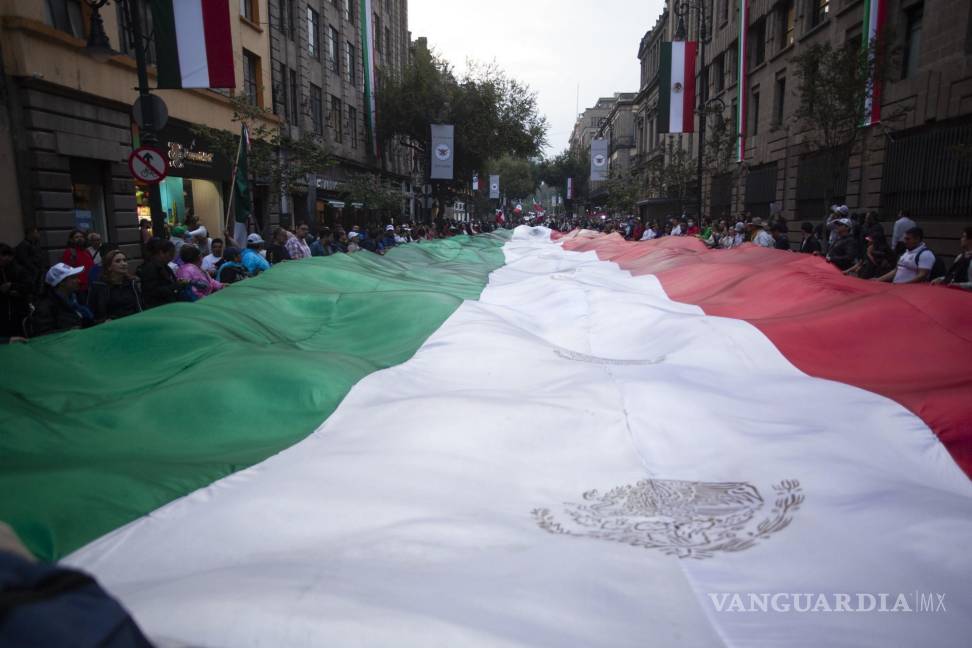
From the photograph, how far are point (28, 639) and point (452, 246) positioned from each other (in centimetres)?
1645

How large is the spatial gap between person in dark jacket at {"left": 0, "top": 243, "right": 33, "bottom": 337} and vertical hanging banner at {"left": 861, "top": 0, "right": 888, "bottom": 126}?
1782 centimetres

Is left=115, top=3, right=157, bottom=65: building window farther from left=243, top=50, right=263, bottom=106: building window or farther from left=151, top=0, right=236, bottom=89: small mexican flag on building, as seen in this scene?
left=243, top=50, right=263, bottom=106: building window

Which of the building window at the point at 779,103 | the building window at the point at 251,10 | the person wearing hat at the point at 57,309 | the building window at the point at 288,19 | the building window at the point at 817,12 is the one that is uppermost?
the building window at the point at 288,19

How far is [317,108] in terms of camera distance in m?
30.4

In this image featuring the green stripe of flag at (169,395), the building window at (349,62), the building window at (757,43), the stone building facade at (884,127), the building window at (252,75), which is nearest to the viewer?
the green stripe of flag at (169,395)

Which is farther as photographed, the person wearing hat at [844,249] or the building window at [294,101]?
the building window at [294,101]

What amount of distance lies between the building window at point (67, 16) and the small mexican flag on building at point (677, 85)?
16.7 m

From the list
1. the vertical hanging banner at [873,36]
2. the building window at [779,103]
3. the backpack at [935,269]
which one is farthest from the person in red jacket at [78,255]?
the building window at [779,103]

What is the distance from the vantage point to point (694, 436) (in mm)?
3682

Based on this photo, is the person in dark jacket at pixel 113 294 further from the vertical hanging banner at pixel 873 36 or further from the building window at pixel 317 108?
the building window at pixel 317 108

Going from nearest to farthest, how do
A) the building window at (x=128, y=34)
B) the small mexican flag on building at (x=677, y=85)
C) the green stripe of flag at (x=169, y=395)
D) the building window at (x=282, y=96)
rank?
the green stripe of flag at (x=169, y=395) → the building window at (x=128, y=34) → the small mexican flag on building at (x=677, y=85) → the building window at (x=282, y=96)

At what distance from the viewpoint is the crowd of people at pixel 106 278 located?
6641mm

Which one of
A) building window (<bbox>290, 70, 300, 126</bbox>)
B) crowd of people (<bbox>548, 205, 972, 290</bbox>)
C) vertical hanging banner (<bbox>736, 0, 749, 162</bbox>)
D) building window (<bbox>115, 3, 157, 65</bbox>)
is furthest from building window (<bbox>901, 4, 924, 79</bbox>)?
building window (<bbox>290, 70, 300, 126</bbox>)

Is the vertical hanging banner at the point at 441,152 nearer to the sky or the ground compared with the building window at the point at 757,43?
nearer to the ground
